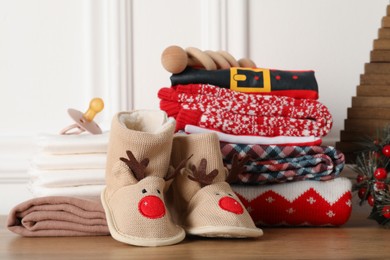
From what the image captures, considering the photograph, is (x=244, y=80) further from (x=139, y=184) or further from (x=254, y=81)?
(x=139, y=184)

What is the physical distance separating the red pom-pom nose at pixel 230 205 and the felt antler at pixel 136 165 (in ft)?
0.43

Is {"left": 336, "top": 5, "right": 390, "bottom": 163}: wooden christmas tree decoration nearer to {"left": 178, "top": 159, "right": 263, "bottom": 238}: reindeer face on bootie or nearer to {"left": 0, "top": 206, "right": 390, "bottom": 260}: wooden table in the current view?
{"left": 0, "top": 206, "right": 390, "bottom": 260}: wooden table

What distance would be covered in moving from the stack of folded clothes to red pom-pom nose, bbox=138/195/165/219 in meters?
0.24

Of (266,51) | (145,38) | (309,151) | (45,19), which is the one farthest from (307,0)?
(45,19)

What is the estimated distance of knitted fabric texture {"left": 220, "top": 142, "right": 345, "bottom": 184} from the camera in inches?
48.6

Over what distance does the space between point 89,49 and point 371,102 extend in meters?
0.65

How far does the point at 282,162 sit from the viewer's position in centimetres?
124

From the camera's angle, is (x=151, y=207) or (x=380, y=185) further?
(x=380, y=185)

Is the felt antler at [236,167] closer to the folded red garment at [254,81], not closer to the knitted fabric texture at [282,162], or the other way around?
the knitted fabric texture at [282,162]

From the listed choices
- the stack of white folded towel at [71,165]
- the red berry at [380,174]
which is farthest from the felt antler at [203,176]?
the red berry at [380,174]

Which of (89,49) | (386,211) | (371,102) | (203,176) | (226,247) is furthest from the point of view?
(89,49)

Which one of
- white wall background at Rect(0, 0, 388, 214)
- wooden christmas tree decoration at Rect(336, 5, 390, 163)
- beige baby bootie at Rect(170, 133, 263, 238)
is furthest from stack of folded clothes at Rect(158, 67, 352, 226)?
white wall background at Rect(0, 0, 388, 214)

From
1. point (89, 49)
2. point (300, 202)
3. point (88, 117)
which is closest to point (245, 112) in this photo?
point (300, 202)

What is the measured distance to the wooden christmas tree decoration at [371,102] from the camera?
1444 millimetres
